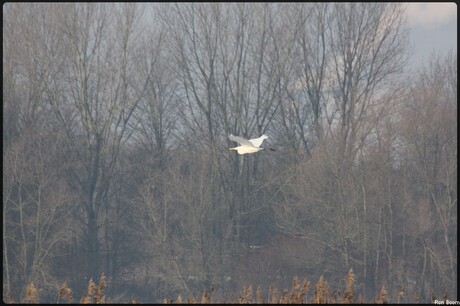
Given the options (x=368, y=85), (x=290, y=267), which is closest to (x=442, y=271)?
(x=290, y=267)

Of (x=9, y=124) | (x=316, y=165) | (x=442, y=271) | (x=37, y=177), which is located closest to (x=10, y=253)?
(x=37, y=177)

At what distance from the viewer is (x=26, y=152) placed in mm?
26328

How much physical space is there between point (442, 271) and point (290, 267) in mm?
4535

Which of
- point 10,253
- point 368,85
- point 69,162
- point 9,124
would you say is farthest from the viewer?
point 368,85

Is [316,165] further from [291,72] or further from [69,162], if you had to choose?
[69,162]

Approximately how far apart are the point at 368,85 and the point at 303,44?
271cm

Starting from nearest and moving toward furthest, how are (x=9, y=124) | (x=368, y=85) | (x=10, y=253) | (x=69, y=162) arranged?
(x=10, y=253), (x=9, y=124), (x=69, y=162), (x=368, y=85)

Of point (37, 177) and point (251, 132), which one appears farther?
point (251, 132)

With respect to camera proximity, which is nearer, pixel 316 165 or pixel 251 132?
pixel 316 165

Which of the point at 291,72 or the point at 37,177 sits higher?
the point at 291,72

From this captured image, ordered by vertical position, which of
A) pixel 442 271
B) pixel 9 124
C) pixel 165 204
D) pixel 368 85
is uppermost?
pixel 368 85

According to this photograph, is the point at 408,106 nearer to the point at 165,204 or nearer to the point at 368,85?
the point at 368,85

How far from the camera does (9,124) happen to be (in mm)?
27156

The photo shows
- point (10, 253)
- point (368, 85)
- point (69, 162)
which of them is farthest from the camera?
point (368, 85)
